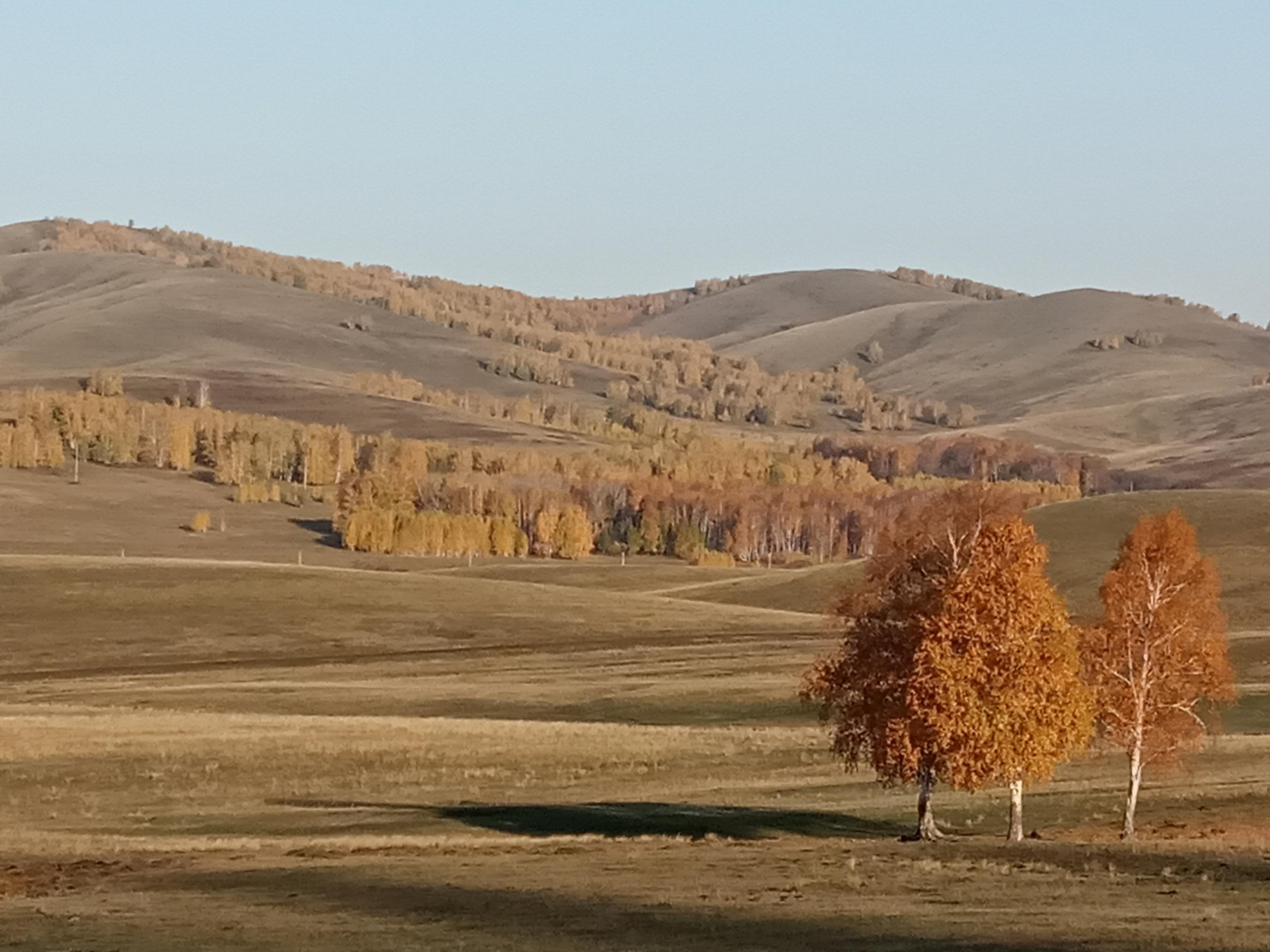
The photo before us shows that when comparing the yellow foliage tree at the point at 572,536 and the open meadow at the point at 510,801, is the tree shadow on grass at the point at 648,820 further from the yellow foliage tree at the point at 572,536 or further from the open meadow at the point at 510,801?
the yellow foliage tree at the point at 572,536

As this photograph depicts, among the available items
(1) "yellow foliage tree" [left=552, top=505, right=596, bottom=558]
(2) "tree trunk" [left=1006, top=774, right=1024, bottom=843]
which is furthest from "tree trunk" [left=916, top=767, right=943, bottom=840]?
(1) "yellow foliage tree" [left=552, top=505, right=596, bottom=558]

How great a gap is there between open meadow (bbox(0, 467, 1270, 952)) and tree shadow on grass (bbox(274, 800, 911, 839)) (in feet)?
0.51

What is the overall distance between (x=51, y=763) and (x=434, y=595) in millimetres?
67544

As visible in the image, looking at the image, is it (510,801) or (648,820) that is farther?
(510,801)

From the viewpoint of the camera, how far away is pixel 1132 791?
4103 centimetres

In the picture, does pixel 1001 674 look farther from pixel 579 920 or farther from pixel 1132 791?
pixel 579 920

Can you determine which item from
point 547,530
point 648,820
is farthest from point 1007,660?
point 547,530

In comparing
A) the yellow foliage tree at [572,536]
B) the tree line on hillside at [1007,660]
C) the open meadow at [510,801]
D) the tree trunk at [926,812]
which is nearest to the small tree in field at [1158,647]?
the tree line on hillside at [1007,660]

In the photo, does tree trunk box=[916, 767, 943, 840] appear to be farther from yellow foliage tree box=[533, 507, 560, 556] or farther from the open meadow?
yellow foliage tree box=[533, 507, 560, 556]

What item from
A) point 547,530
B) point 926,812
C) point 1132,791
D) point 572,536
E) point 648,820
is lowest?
point 648,820

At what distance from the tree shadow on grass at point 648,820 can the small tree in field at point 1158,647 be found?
21.6 feet

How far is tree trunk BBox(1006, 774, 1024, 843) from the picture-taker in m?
39.7

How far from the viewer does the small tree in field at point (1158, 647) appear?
45.3 metres

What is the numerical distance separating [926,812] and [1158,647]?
8.71 metres
